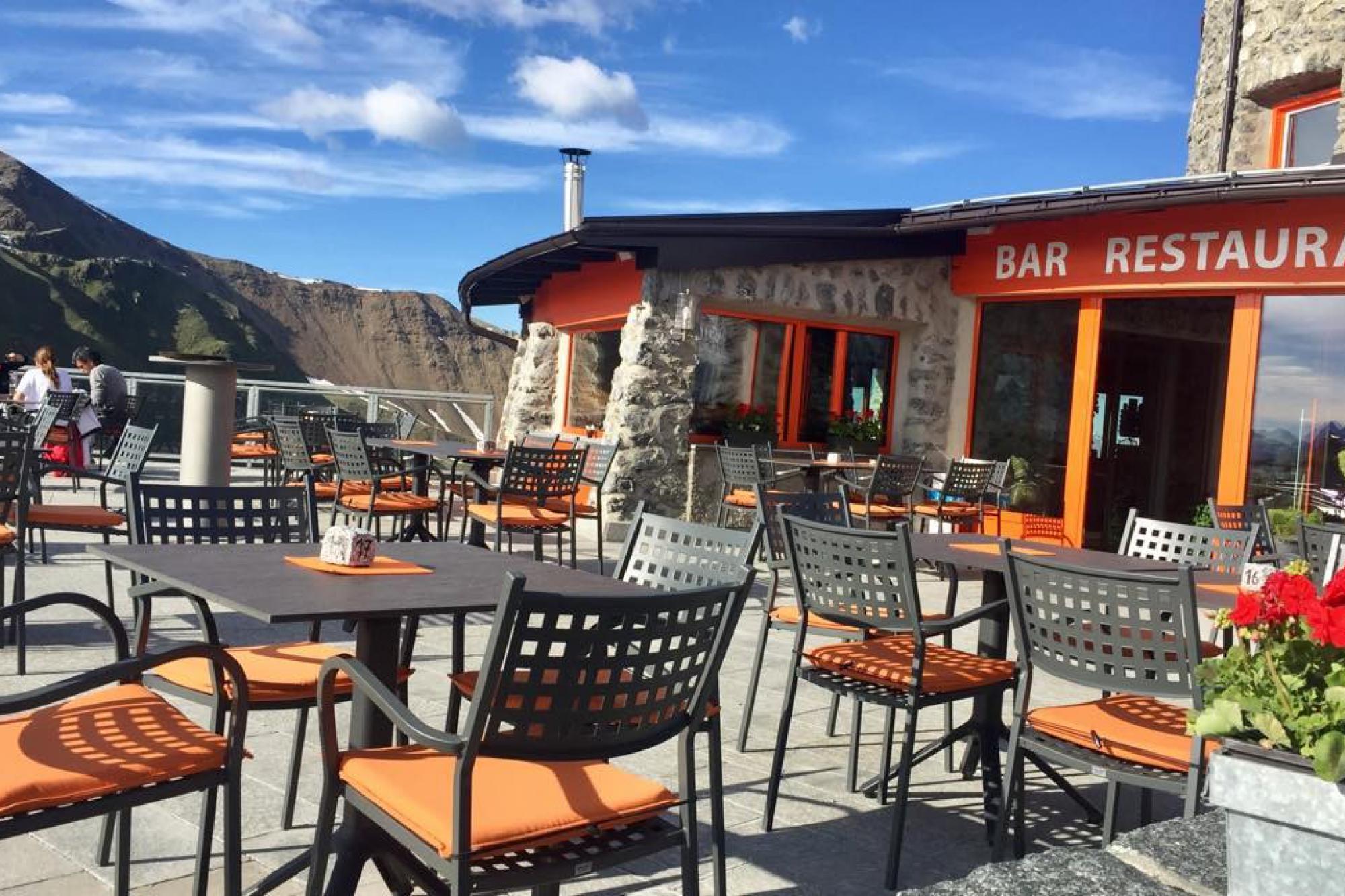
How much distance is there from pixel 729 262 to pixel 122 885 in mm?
7509

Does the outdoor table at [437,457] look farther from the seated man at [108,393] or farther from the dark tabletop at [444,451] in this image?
the seated man at [108,393]

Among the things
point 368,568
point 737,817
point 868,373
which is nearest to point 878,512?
point 868,373

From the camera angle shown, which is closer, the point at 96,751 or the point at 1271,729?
the point at 1271,729

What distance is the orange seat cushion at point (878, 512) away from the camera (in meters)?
7.68

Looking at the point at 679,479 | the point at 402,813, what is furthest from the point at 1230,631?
the point at 679,479

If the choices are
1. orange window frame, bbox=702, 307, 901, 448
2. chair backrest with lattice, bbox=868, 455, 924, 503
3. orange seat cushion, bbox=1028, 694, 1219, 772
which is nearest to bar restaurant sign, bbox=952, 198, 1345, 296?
orange window frame, bbox=702, 307, 901, 448

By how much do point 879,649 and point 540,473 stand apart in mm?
3181

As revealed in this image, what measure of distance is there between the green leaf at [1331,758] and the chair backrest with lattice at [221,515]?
267 cm

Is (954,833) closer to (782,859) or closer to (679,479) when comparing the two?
(782,859)

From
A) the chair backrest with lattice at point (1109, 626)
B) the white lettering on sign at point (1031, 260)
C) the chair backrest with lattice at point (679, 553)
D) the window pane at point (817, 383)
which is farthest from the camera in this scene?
the window pane at point (817, 383)

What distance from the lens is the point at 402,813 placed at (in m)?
1.91

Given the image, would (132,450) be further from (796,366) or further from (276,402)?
(276,402)

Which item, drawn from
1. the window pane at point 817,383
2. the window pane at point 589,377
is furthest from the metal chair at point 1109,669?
the window pane at point 589,377

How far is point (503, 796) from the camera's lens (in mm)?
1999
